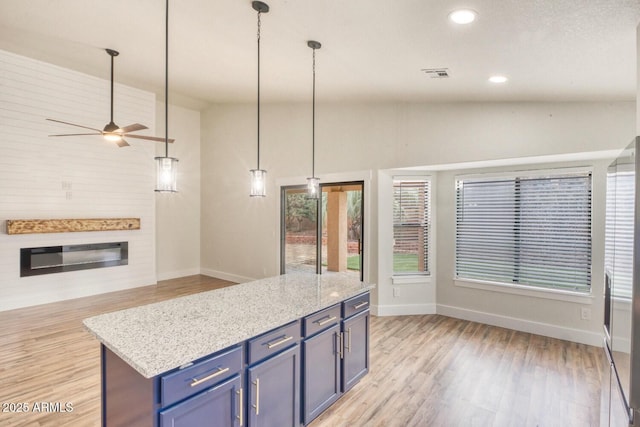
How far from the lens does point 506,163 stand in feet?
13.9

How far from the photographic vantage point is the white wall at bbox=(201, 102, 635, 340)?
12.1 feet

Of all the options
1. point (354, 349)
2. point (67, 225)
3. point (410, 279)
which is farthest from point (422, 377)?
point (67, 225)

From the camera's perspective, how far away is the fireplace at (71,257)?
512cm

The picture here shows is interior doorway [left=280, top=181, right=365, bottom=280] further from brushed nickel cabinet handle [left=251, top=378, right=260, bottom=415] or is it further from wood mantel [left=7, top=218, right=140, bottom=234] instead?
brushed nickel cabinet handle [left=251, top=378, right=260, bottom=415]

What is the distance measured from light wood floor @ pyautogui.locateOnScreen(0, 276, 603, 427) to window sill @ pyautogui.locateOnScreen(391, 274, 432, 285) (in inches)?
21.9

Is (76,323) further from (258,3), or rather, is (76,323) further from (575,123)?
(575,123)

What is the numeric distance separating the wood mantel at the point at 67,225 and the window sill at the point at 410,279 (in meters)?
4.77

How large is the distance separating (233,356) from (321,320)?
0.81 meters

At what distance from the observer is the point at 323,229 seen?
18.8 ft

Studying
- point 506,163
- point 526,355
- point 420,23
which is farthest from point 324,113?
point 526,355

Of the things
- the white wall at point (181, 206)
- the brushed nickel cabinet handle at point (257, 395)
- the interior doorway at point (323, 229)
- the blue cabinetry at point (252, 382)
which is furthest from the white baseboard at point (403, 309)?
the white wall at point (181, 206)

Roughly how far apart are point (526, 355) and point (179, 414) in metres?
3.54

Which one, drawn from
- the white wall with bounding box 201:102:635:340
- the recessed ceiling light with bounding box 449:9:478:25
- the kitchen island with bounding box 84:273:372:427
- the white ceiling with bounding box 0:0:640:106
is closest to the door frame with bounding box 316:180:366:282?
the white wall with bounding box 201:102:635:340

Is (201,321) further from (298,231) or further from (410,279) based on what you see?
(298,231)
